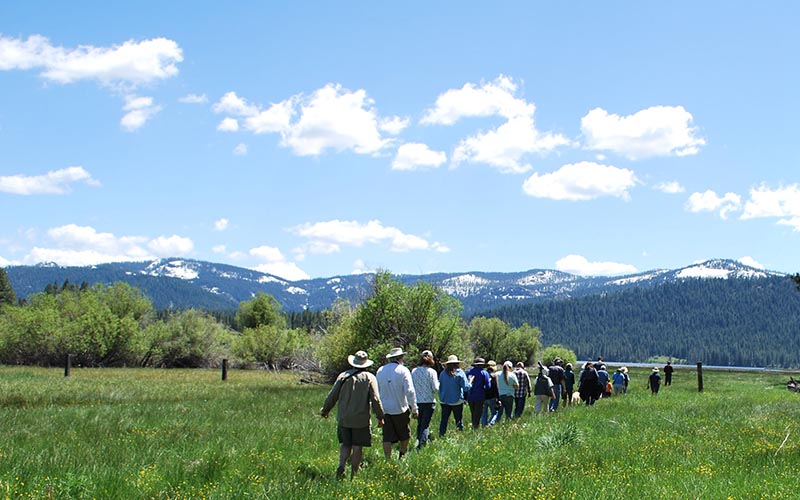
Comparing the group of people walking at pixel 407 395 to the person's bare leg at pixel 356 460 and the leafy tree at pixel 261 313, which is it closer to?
the person's bare leg at pixel 356 460

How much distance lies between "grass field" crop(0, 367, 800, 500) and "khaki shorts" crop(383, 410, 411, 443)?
40cm

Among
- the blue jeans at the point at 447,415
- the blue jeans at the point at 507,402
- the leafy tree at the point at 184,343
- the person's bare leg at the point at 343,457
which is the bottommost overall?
the leafy tree at the point at 184,343

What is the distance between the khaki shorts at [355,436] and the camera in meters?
10.0

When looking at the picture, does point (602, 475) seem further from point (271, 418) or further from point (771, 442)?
point (271, 418)

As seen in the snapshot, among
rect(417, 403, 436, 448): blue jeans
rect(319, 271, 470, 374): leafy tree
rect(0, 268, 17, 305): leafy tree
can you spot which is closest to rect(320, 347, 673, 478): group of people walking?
rect(417, 403, 436, 448): blue jeans

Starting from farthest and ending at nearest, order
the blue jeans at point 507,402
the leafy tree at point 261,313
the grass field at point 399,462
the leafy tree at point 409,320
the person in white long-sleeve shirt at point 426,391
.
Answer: the leafy tree at point 261,313, the leafy tree at point 409,320, the blue jeans at point 507,402, the person in white long-sleeve shirt at point 426,391, the grass field at point 399,462

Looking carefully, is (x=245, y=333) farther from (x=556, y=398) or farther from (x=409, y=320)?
(x=556, y=398)

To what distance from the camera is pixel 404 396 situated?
37.1ft

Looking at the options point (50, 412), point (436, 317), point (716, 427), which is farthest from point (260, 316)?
point (716, 427)

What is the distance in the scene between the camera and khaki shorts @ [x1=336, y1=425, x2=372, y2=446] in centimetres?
1004

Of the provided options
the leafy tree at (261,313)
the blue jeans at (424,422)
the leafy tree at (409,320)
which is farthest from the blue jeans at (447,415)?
the leafy tree at (261,313)

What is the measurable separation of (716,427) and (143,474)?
39.4 ft

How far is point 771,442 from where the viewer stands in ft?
38.8

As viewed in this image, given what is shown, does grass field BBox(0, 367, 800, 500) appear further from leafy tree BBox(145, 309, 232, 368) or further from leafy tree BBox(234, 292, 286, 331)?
leafy tree BBox(234, 292, 286, 331)
